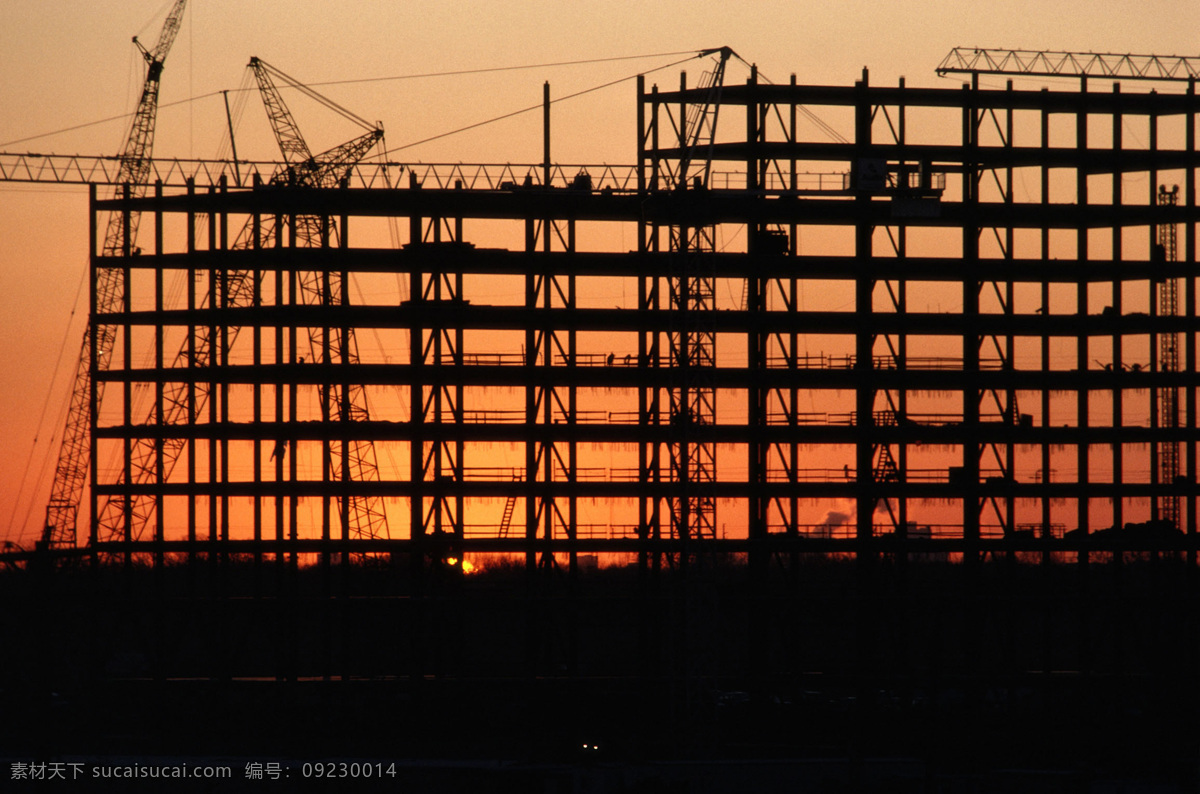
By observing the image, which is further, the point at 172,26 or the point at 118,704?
the point at 172,26

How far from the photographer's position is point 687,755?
64.9 m

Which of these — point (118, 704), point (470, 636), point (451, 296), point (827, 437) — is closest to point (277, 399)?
point (451, 296)

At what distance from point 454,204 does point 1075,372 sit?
34002 mm

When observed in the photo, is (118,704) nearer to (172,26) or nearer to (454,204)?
(454,204)

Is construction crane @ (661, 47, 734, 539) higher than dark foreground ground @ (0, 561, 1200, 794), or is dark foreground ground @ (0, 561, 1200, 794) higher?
construction crane @ (661, 47, 734, 539)

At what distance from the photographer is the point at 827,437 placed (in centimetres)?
7888

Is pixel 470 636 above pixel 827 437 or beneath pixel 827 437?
beneath

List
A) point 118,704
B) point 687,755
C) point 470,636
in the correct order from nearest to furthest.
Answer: point 687,755 → point 118,704 → point 470,636

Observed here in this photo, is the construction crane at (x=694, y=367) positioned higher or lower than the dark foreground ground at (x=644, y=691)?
higher

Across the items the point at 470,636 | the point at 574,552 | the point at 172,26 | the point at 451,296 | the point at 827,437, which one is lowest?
the point at 470,636

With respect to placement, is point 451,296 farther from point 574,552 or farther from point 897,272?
point 897,272

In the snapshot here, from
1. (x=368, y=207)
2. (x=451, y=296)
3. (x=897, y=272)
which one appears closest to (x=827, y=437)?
(x=897, y=272)

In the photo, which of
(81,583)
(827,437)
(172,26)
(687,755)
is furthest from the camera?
(172,26)

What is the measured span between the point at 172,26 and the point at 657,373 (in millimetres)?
50303
